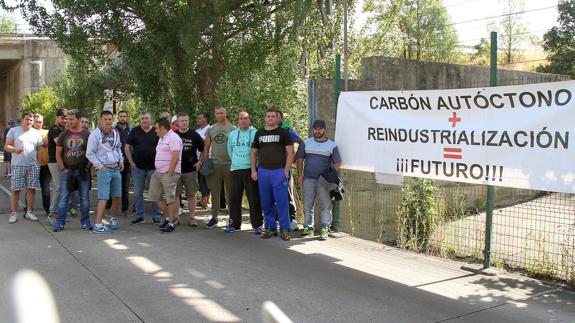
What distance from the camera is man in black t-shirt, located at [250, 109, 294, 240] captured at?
293 inches

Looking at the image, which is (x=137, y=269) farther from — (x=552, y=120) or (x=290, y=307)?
(x=552, y=120)

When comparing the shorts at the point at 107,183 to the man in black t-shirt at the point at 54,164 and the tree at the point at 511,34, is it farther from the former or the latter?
the tree at the point at 511,34

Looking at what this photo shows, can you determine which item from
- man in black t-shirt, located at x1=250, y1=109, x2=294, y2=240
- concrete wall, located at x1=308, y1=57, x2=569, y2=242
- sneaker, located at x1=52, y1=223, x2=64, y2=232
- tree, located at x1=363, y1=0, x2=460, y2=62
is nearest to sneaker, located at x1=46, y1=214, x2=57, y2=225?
sneaker, located at x1=52, y1=223, x2=64, y2=232

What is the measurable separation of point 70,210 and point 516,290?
7.45 metres

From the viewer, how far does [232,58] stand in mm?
12898

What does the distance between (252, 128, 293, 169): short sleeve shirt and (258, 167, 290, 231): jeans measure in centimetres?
10

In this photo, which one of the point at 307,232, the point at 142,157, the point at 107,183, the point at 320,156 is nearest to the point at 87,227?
the point at 107,183

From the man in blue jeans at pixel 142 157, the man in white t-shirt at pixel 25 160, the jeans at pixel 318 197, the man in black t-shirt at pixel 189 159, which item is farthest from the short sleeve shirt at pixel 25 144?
the jeans at pixel 318 197

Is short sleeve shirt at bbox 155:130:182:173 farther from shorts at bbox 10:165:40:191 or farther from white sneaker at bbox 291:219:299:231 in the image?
shorts at bbox 10:165:40:191

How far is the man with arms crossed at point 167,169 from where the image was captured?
25.8 feet

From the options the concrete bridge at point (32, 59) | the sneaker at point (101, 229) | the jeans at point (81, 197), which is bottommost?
the sneaker at point (101, 229)

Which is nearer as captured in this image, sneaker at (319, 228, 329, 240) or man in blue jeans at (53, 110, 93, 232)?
sneaker at (319, 228, 329, 240)

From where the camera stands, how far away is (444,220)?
8664mm

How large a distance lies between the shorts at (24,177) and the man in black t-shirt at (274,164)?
153 inches
